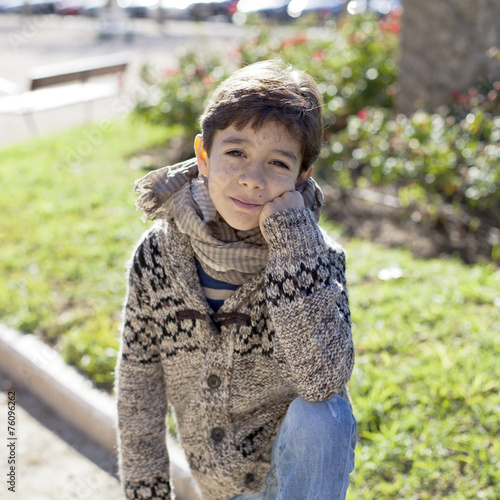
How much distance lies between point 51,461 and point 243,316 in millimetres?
1529

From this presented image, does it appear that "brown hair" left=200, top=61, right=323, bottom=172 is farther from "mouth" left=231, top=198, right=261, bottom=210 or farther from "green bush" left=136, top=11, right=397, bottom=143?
"green bush" left=136, top=11, right=397, bottom=143

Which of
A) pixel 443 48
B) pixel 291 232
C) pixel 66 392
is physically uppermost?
pixel 443 48

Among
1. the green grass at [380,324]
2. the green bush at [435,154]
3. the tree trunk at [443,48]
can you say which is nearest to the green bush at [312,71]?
the tree trunk at [443,48]

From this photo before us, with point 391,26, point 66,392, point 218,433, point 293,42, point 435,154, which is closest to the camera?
point 218,433

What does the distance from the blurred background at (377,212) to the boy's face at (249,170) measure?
1.26 metres

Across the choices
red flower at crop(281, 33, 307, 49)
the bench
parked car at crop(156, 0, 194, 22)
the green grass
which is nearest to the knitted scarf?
the green grass

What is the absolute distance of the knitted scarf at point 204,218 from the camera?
1672mm

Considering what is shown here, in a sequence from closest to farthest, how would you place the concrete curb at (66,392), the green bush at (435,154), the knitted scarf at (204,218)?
the knitted scarf at (204,218) → the concrete curb at (66,392) → the green bush at (435,154)

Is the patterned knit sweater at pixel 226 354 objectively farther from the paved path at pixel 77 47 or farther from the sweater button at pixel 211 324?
the paved path at pixel 77 47

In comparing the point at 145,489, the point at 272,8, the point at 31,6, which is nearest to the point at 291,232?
the point at 145,489

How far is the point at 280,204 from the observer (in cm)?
163

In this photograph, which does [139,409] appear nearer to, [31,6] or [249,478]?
[249,478]

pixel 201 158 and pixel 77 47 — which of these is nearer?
pixel 201 158

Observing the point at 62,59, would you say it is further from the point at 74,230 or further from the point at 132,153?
the point at 74,230
